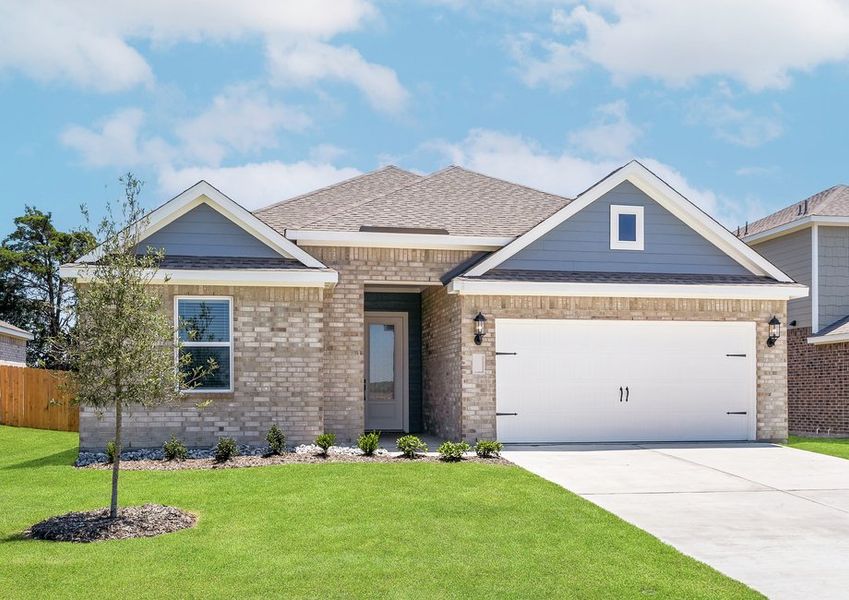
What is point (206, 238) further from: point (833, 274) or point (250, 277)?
point (833, 274)

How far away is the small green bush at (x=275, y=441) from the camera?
13336mm

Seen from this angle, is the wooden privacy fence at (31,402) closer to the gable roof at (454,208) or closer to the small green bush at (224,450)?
the small green bush at (224,450)

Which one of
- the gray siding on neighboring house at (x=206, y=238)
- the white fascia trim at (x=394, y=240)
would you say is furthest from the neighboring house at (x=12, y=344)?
the white fascia trim at (x=394, y=240)

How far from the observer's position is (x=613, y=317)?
15680 mm

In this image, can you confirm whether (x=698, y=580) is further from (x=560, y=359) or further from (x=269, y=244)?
(x=269, y=244)

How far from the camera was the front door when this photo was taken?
18266 mm

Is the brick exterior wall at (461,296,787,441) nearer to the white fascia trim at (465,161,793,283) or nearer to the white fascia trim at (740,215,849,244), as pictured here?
the white fascia trim at (465,161,793,283)

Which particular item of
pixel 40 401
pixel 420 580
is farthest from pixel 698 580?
pixel 40 401

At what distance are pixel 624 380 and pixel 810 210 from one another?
9.78 m

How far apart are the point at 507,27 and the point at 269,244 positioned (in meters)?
5.99

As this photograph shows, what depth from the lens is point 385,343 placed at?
18.4 meters

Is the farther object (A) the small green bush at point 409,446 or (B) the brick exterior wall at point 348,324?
(B) the brick exterior wall at point 348,324

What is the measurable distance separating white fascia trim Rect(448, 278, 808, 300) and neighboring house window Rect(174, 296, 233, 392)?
4.00 m

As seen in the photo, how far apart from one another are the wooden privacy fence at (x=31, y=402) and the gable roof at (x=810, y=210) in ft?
62.3
